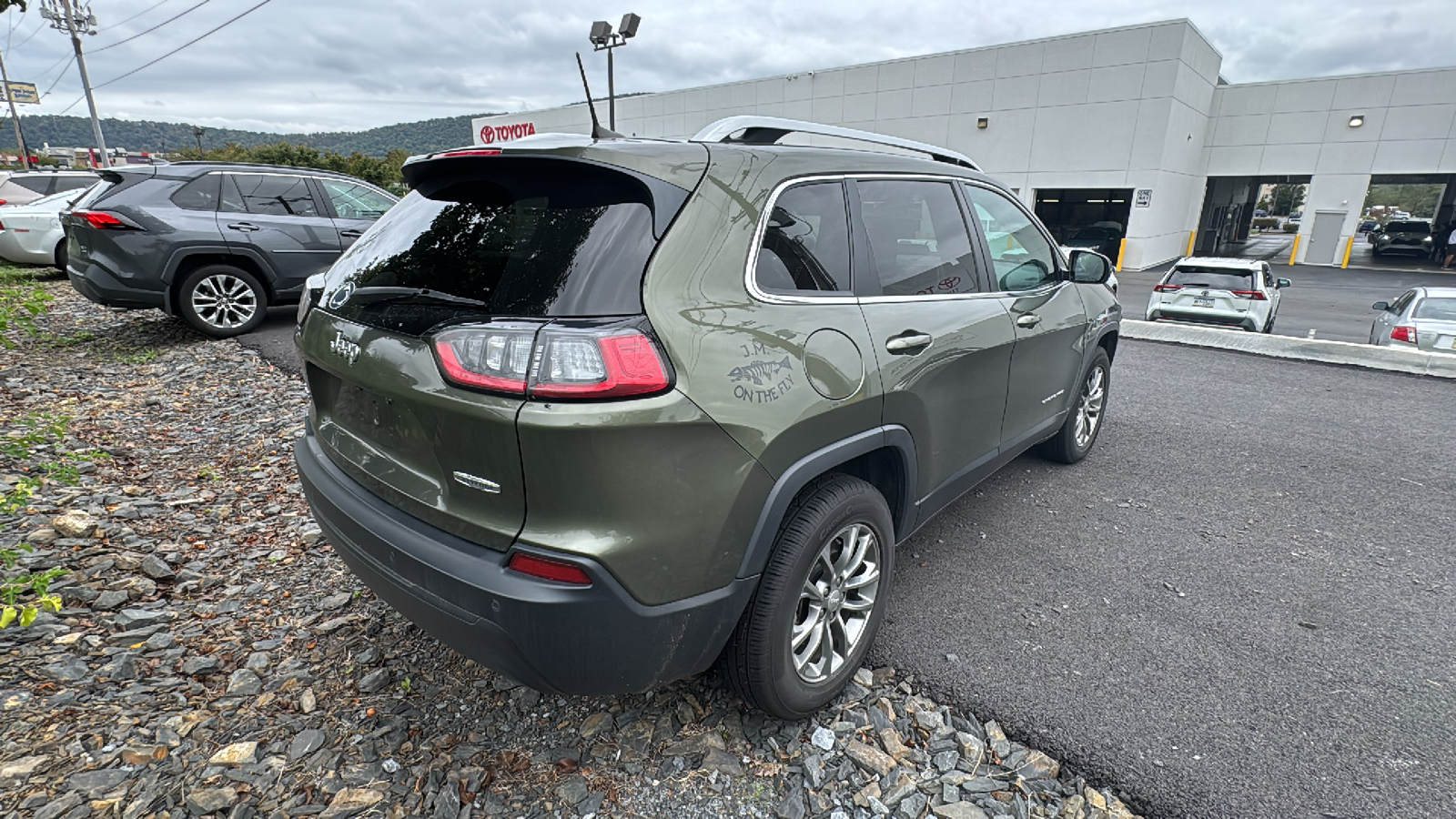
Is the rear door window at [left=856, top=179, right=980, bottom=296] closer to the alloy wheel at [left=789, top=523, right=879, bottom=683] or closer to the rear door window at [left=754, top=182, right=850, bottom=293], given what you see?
the rear door window at [left=754, top=182, right=850, bottom=293]

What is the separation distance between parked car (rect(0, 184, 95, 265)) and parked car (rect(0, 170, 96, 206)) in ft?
3.12

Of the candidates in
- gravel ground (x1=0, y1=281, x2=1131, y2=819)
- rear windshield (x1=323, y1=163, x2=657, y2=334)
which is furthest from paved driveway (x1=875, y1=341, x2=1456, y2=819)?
rear windshield (x1=323, y1=163, x2=657, y2=334)

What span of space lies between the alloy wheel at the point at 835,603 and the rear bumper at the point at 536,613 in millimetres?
362

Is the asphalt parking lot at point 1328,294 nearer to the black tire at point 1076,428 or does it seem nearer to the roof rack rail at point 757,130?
the black tire at point 1076,428

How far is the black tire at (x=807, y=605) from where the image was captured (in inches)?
78.9

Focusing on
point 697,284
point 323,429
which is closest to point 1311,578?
point 697,284

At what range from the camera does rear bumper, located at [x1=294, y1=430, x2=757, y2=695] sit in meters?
1.65

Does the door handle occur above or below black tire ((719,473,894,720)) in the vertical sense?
above

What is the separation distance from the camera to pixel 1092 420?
14.8 feet

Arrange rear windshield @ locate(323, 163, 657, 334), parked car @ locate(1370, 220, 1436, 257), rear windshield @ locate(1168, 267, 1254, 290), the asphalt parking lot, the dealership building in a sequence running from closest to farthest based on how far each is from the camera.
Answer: rear windshield @ locate(323, 163, 657, 334), rear windshield @ locate(1168, 267, 1254, 290), the asphalt parking lot, the dealership building, parked car @ locate(1370, 220, 1436, 257)

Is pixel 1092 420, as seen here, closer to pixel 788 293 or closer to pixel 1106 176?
pixel 788 293

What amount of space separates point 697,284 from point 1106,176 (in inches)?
1025

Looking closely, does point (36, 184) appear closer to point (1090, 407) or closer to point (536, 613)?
point (536, 613)

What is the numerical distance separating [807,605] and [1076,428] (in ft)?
9.12
